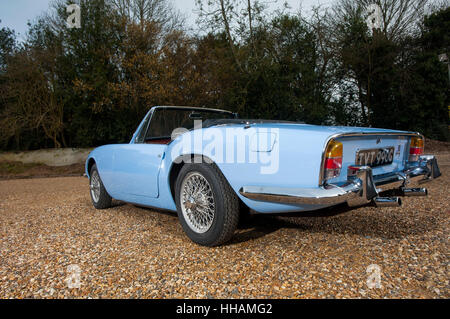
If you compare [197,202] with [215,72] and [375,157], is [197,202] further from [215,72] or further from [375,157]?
[215,72]

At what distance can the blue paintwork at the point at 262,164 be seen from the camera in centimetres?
221

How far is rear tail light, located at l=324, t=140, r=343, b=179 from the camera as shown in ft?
7.22

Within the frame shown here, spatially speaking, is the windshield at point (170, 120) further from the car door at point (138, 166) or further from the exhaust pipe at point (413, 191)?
the exhaust pipe at point (413, 191)

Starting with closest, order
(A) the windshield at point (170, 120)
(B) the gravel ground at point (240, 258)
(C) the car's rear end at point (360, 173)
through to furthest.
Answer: (B) the gravel ground at point (240, 258) → (C) the car's rear end at point (360, 173) → (A) the windshield at point (170, 120)

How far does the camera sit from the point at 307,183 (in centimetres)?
219

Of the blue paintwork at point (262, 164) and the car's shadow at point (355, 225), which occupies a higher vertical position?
the blue paintwork at point (262, 164)

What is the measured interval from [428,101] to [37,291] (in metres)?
17.9

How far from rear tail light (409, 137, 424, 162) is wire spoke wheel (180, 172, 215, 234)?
1901mm

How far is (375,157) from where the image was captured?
268 cm

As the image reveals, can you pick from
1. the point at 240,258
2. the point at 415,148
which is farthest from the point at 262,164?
the point at 415,148

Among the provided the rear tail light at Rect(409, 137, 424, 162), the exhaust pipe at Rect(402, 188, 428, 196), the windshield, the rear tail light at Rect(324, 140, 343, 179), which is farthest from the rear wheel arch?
the rear tail light at Rect(409, 137, 424, 162)

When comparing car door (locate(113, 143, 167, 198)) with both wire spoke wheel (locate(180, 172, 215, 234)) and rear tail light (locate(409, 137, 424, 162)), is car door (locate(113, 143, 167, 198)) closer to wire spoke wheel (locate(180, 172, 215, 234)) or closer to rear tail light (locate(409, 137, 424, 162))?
wire spoke wheel (locate(180, 172, 215, 234))

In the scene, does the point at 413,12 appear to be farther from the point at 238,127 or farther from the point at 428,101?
the point at 238,127

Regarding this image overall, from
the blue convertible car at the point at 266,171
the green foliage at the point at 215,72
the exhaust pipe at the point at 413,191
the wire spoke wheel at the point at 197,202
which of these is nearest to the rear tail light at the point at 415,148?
the blue convertible car at the point at 266,171
